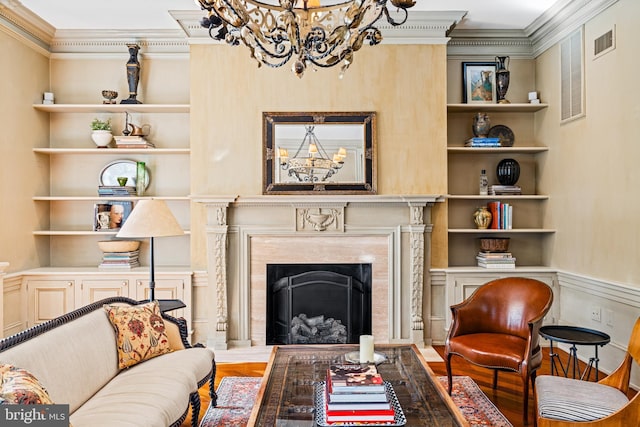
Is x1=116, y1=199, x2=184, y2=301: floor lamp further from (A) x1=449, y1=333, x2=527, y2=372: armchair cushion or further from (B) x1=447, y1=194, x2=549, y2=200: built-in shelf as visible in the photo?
(B) x1=447, y1=194, x2=549, y2=200: built-in shelf

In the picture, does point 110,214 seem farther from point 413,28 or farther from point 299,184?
point 413,28

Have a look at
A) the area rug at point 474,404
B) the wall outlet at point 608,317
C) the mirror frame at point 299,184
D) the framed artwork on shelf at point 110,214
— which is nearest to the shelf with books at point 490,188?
the mirror frame at point 299,184

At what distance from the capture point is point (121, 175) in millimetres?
4535

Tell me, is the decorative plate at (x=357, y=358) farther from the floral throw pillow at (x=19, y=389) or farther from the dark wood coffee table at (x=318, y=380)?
the floral throw pillow at (x=19, y=389)

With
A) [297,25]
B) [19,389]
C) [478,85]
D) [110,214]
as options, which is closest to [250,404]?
[19,389]

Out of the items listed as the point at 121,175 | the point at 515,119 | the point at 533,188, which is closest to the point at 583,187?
the point at 533,188

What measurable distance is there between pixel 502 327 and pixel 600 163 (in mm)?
1512

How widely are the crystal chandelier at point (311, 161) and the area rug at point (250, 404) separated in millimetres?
1788

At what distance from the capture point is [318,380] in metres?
2.34

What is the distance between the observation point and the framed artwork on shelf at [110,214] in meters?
4.35

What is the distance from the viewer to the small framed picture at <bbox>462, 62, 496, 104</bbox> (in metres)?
4.48

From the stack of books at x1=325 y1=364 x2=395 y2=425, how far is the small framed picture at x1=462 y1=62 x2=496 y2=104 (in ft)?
11.0

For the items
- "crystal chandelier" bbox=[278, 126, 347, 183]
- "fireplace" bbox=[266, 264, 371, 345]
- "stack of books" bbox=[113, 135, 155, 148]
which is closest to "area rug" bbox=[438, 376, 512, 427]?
"fireplace" bbox=[266, 264, 371, 345]

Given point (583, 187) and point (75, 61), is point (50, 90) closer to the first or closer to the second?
point (75, 61)
